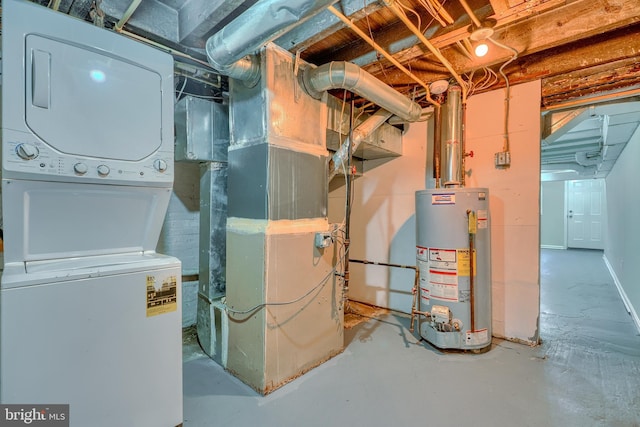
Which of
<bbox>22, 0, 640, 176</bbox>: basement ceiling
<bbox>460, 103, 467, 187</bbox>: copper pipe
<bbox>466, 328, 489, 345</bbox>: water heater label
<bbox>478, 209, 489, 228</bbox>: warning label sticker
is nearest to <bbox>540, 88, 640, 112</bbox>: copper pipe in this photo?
<bbox>22, 0, 640, 176</bbox>: basement ceiling

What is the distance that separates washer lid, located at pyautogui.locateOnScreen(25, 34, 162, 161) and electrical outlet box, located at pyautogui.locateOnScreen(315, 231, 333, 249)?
1.19 meters

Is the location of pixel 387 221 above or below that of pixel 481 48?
below

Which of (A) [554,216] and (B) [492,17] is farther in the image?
(A) [554,216]

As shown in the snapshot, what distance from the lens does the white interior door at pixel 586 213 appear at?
26.4 feet

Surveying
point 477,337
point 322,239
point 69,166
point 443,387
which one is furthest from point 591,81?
point 69,166

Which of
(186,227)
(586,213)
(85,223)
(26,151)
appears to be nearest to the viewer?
(26,151)

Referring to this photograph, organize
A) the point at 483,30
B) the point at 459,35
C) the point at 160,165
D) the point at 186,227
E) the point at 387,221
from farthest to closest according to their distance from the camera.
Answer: the point at 387,221
the point at 186,227
the point at 459,35
the point at 483,30
the point at 160,165

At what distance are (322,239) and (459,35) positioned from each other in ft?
5.45

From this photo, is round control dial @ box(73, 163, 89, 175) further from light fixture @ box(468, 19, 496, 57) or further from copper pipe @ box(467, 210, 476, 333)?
copper pipe @ box(467, 210, 476, 333)

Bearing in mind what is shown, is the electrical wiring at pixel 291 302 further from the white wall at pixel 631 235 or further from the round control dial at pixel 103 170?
the white wall at pixel 631 235

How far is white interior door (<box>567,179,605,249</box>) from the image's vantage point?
8.05 metres

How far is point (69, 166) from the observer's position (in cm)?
122

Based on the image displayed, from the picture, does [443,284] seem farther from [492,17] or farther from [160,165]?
[160,165]

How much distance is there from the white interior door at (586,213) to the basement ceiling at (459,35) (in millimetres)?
7048
